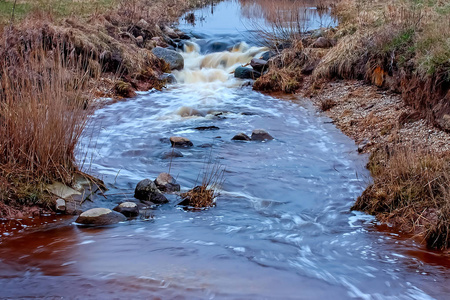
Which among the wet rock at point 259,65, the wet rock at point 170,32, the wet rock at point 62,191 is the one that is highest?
the wet rock at point 170,32

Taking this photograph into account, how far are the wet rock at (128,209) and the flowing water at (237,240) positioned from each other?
121 millimetres

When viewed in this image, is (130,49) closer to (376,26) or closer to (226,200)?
(376,26)

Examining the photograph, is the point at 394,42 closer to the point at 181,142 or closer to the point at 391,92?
the point at 391,92

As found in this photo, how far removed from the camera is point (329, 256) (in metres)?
4.95

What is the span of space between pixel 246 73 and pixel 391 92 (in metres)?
5.84

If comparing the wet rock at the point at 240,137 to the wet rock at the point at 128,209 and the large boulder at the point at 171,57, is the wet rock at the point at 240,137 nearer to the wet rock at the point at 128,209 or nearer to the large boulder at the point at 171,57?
the wet rock at the point at 128,209

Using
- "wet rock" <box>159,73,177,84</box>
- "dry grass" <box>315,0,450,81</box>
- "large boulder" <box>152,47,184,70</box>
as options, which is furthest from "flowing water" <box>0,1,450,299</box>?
"large boulder" <box>152,47,184,70</box>

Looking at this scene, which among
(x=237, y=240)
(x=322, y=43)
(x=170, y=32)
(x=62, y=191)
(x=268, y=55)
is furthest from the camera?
(x=170, y=32)

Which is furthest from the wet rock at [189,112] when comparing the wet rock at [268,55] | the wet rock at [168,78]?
the wet rock at [268,55]

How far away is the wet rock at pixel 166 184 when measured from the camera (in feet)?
22.3

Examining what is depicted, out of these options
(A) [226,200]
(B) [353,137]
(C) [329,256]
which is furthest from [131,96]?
(C) [329,256]

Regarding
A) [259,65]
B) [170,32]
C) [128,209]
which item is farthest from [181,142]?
[170,32]

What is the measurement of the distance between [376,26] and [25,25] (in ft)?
29.9

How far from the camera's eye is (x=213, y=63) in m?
17.5
